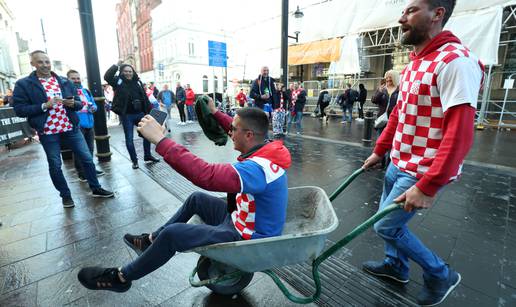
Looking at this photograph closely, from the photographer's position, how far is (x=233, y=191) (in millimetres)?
1408

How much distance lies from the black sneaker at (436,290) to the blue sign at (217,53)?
12.0 meters

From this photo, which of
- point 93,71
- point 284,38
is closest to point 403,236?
point 93,71

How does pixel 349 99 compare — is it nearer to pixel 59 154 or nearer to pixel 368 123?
pixel 368 123

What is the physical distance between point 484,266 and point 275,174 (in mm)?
2156

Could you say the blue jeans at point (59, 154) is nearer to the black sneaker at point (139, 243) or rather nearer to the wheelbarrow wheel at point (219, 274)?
the black sneaker at point (139, 243)

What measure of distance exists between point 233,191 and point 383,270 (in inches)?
60.9

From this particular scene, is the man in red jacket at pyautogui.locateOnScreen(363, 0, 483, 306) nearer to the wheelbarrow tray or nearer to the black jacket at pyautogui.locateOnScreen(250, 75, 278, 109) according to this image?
the wheelbarrow tray

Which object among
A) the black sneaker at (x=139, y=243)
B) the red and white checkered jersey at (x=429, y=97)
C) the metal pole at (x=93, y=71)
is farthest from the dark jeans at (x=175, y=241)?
the metal pole at (x=93, y=71)

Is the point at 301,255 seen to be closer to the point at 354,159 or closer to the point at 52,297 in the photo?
the point at 52,297

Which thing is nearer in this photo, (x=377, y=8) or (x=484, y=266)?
(x=484, y=266)

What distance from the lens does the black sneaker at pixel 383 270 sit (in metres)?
2.09

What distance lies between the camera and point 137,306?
188 cm

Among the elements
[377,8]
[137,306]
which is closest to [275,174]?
[137,306]

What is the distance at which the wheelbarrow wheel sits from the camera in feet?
5.66
